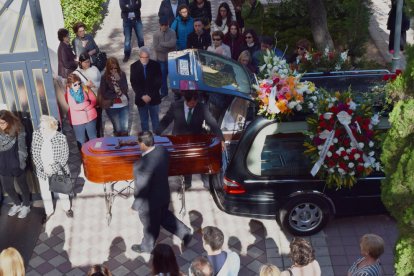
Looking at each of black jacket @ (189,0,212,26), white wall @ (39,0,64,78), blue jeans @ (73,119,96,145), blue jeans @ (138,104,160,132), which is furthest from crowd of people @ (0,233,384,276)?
black jacket @ (189,0,212,26)

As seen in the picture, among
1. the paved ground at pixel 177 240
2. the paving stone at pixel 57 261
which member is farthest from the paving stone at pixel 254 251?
the paving stone at pixel 57 261

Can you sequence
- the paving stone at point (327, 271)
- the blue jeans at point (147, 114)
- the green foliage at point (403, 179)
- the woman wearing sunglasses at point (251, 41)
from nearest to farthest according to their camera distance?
the green foliage at point (403, 179) → the paving stone at point (327, 271) → the blue jeans at point (147, 114) → the woman wearing sunglasses at point (251, 41)

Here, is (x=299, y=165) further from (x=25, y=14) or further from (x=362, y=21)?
(x=362, y=21)

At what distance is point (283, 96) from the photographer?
7.43 metres

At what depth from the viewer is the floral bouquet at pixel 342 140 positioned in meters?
7.46

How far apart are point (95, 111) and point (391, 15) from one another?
7.58 metres

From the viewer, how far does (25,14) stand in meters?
7.69

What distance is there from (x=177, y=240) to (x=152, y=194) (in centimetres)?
103

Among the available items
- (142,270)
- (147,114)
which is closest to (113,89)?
(147,114)

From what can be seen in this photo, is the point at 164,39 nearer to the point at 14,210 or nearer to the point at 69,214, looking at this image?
the point at 69,214

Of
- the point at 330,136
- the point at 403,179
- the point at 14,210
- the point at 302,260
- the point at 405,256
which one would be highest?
the point at 403,179

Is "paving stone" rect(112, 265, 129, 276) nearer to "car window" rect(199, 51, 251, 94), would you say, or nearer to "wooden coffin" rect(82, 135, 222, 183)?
"wooden coffin" rect(82, 135, 222, 183)

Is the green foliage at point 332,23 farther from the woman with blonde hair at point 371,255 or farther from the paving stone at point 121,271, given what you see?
the woman with blonde hair at point 371,255

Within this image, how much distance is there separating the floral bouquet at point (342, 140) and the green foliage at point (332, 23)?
5.82 m
